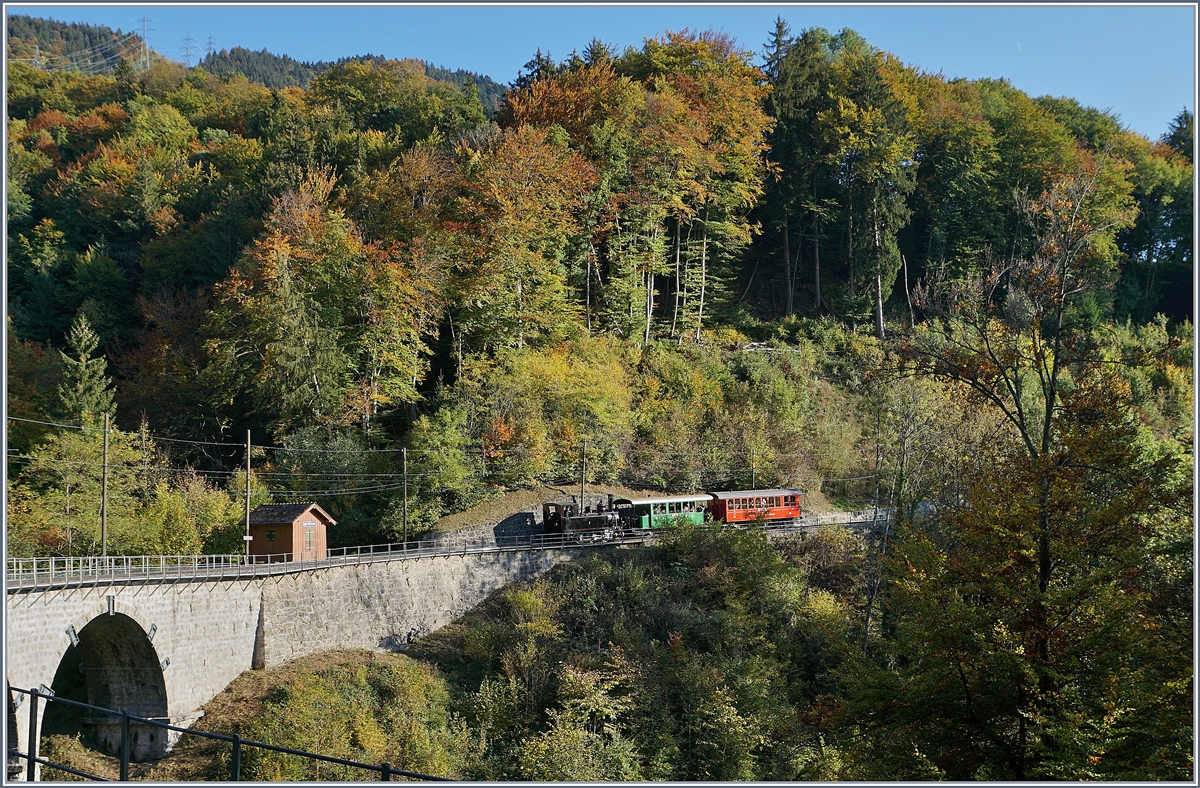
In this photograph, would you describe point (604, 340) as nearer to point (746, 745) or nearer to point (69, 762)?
point (746, 745)

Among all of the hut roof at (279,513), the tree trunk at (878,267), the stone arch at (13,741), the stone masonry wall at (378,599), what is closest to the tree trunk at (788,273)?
the tree trunk at (878,267)

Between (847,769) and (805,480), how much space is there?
2994 cm

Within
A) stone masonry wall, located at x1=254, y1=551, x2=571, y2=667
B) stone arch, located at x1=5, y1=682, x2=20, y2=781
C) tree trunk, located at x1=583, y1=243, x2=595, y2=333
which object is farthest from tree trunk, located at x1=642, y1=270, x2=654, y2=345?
stone arch, located at x1=5, y1=682, x2=20, y2=781

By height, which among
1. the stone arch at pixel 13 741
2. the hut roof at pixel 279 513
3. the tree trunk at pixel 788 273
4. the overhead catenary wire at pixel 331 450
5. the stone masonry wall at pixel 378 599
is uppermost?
the tree trunk at pixel 788 273

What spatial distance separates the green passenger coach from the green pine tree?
22584mm

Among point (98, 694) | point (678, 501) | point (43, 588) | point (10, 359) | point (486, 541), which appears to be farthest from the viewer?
point (10, 359)

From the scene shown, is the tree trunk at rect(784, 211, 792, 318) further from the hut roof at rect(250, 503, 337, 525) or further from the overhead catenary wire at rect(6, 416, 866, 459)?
the hut roof at rect(250, 503, 337, 525)

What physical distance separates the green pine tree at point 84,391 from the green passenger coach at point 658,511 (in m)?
22.6

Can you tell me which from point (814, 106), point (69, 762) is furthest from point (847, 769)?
point (814, 106)

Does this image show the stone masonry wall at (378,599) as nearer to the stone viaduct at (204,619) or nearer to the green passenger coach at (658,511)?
the stone viaduct at (204,619)

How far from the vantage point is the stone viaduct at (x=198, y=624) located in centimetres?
2308

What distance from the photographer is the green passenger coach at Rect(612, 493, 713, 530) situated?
4169 cm

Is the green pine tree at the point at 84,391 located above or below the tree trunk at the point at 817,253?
below

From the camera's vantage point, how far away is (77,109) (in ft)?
257
